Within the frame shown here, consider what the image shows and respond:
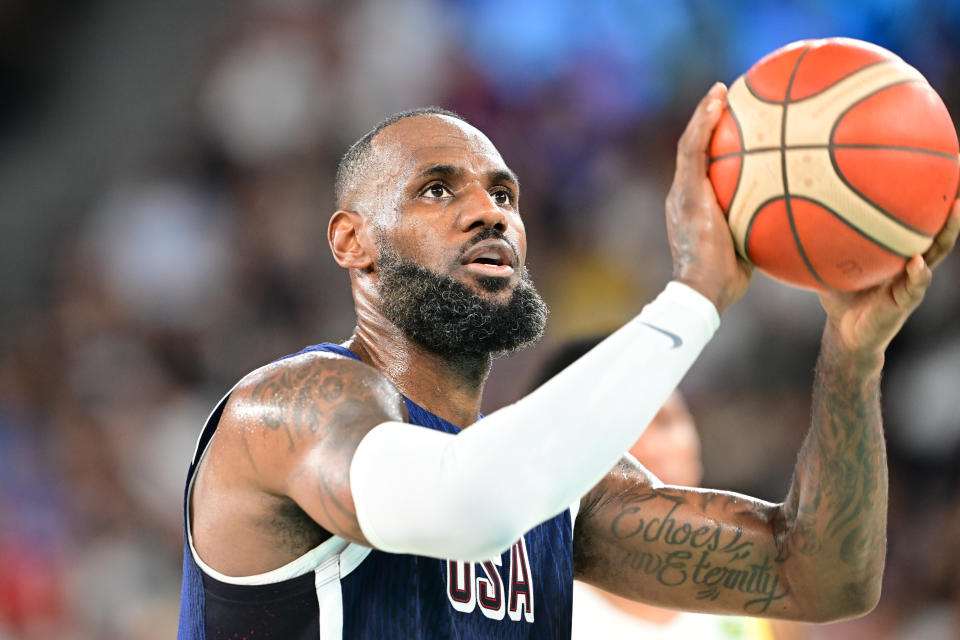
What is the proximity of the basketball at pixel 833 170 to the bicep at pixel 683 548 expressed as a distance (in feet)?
3.33

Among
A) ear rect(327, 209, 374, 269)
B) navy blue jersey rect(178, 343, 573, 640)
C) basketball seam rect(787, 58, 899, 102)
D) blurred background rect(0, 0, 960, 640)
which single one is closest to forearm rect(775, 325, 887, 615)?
basketball seam rect(787, 58, 899, 102)

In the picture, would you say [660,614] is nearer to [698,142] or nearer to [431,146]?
[431,146]

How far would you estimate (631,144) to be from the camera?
7961 millimetres

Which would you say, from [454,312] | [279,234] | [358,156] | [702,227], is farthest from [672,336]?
[279,234]

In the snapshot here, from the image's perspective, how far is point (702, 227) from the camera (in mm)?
2533

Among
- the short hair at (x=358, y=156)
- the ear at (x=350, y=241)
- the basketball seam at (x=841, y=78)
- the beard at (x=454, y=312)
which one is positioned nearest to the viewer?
the basketball seam at (x=841, y=78)

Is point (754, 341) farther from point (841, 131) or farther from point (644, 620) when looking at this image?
point (841, 131)

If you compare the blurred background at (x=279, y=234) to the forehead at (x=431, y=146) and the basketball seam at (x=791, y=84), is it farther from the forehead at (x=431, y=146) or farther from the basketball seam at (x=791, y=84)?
the basketball seam at (x=791, y=84)

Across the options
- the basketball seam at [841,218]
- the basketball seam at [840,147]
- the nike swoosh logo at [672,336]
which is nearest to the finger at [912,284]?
the basketball seam at [841,218]

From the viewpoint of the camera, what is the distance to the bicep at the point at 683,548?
3.24 metres

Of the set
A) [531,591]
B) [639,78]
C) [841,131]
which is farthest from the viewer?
[639,78]

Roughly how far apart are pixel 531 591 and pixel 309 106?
4.99m

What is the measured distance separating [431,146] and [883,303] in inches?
58.0

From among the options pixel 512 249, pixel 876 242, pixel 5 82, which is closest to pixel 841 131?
pixel 876 242
